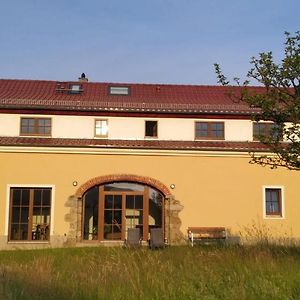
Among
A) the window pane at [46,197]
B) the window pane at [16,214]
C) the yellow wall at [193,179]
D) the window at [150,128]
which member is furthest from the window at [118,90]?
the window pane at [16,214]

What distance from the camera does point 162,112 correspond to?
2036 centimetres

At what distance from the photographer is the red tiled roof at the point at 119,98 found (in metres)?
20.1

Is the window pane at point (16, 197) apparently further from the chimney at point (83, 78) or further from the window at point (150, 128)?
the chimney at point (83, 78)

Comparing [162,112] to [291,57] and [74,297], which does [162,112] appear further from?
[74,297]

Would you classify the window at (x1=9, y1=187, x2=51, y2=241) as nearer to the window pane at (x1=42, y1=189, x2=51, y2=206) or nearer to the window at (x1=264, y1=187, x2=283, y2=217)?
the window pane at (x1=42, y1=189, x2=51, y2=206)

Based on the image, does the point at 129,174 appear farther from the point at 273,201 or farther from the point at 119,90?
the point at 273,201

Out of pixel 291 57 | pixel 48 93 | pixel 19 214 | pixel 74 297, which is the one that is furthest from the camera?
pixel 48 93

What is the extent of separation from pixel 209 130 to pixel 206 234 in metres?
4.34

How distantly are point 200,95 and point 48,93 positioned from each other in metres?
6.94

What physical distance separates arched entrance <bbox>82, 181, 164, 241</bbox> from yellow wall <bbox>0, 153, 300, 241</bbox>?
66cm

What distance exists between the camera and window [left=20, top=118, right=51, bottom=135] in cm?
1995

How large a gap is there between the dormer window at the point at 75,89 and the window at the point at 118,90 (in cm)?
140

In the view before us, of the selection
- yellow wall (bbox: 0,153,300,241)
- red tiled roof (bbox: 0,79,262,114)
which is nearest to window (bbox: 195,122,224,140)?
red tiled roof (bbox: 0,79,262,114)

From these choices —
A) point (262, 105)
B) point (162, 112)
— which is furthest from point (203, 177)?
point (262, 105)
